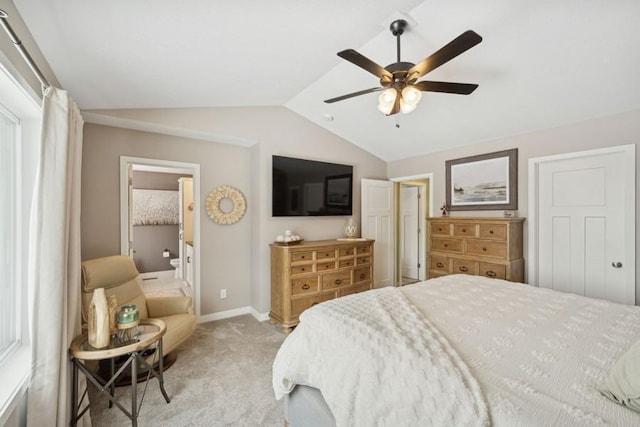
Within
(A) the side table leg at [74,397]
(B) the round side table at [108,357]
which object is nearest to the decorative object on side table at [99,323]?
(B) the round side table at [108,357]

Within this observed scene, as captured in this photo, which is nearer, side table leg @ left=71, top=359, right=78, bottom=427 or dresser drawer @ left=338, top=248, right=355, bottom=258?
side table leg @ left=71, top=359, right=78, bottom=427

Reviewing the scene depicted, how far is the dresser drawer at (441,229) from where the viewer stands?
3.59 metres

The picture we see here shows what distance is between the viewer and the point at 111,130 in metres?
2.92

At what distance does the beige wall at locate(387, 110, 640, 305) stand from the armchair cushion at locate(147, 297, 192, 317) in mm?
3477

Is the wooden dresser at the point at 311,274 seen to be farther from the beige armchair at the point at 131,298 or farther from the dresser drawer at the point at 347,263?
the beige armchair at the point at 131,298

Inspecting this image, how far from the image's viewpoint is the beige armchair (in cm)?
219

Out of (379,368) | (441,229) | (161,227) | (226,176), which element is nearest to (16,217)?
(226,176)

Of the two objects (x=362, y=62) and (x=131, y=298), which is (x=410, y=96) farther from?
(x=131, y=298)

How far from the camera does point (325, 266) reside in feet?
11.5

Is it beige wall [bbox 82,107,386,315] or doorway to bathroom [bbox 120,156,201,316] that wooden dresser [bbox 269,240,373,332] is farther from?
doorway to bathroom [bbox 120,156,201,316]

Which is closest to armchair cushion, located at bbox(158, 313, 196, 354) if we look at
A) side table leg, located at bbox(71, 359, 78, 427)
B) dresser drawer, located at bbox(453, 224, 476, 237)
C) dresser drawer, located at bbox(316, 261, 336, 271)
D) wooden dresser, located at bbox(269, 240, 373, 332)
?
side table leg, located at bbox(71, 359, 78, 427)

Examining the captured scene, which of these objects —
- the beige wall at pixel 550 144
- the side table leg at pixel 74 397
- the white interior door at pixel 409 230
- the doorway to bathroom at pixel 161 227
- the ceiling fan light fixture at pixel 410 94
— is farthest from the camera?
the white interior door at pixel 409 230

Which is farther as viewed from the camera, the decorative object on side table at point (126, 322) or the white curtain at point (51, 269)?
the decorative object on side table at point (126, 322)

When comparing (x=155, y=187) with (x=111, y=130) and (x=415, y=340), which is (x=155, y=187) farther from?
(x=415, y=340)
